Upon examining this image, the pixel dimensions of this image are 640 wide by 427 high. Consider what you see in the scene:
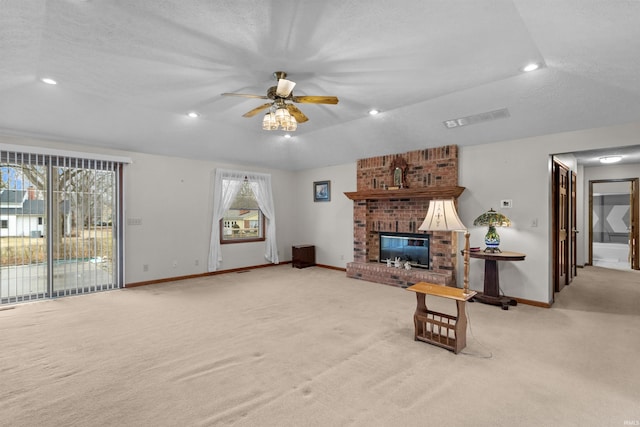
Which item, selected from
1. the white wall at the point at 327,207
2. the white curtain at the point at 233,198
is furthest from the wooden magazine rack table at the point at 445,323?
the white curtain at the point at 233,198

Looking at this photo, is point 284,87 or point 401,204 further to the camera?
point 401,204

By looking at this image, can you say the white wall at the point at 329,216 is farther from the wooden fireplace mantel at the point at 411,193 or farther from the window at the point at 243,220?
the window at the point at 243,220

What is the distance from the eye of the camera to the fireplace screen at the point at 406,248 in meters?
5.64

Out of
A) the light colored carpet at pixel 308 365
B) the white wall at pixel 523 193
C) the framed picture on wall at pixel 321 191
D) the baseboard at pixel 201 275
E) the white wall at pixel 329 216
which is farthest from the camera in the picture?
the framed picture on wall at pixel 321 191

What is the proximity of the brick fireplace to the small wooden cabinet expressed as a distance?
4.29 ft

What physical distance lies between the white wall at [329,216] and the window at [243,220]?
3.63 ft

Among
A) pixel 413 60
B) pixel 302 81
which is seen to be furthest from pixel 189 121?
pixel 413 60

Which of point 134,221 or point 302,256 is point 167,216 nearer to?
point 134,221

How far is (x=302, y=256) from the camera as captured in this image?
23.7ft

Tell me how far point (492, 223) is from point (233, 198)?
4.94 meters

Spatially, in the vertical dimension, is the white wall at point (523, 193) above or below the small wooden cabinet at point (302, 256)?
above

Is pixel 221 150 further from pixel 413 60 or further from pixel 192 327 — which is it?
pixel 413 60

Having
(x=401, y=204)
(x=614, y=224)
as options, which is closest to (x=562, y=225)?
(x=401, y=204)

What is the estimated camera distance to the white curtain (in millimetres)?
6383
